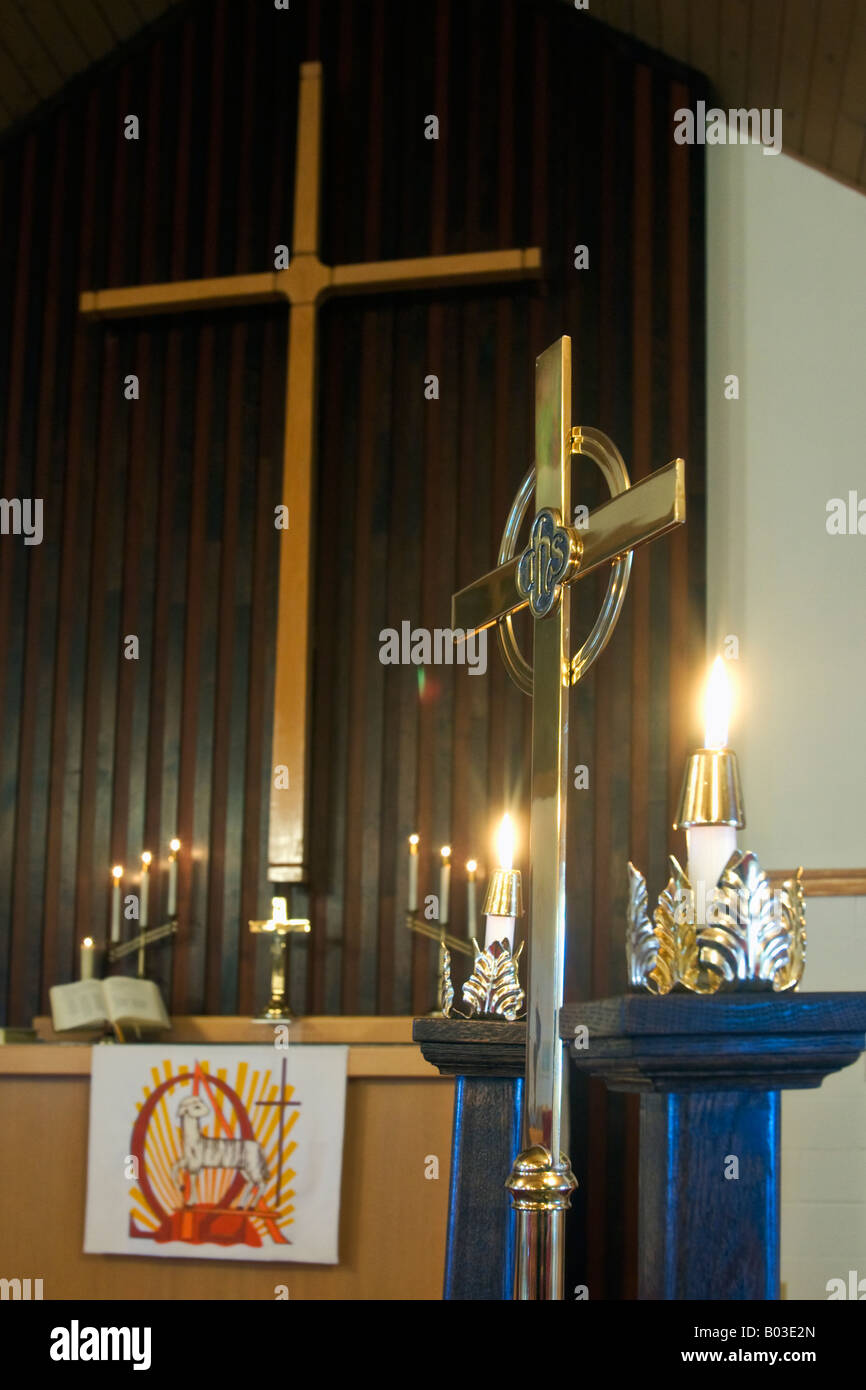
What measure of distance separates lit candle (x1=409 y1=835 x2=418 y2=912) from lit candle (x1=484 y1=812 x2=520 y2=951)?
2.62m

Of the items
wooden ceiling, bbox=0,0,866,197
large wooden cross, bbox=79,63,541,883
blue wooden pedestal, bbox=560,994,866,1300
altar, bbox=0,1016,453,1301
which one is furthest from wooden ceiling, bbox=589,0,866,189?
blue wooden pedestal, bbox=560,994,866,1300

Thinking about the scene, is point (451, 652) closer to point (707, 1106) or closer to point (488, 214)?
point (488, 214)

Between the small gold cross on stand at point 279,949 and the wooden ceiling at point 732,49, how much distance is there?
2654 millimetres

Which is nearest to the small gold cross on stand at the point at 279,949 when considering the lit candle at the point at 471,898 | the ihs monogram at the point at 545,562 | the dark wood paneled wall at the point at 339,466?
the dark wood paneled wall at the point at 339,466

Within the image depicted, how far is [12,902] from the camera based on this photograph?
16.2 ft

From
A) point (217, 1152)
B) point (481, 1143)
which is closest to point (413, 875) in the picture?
point (217, 1152)

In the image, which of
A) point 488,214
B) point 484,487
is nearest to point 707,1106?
point 484,487

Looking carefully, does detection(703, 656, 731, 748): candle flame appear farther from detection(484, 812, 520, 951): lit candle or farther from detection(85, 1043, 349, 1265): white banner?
detection(85, 1043, 349, 1265): white banner

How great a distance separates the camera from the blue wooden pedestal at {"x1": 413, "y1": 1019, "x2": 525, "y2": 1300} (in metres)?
1.87

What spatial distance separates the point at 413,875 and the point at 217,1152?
116cm

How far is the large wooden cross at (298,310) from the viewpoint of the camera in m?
4.59

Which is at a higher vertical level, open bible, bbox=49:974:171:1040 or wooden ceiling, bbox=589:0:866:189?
wooden ceiling, bbox=589:0:866:189

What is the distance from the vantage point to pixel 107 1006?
4.25 metres

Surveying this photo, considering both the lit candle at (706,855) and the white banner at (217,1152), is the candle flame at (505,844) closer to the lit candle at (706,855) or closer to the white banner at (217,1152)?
the lit candle at (706,855)
